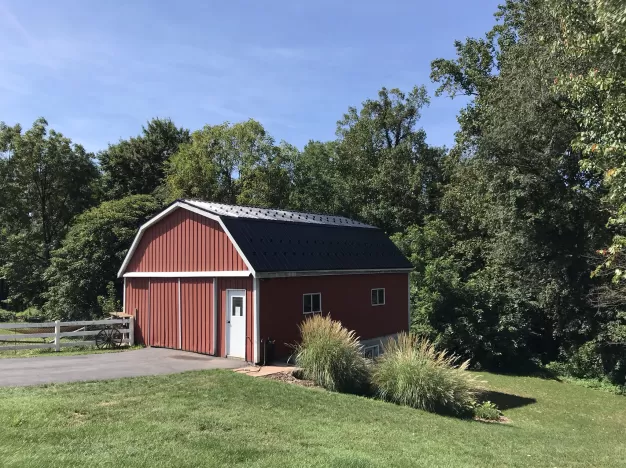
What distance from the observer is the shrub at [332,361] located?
1191 cm

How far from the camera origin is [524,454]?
8008 millimetres

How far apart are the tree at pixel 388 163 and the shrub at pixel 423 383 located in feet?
69.8

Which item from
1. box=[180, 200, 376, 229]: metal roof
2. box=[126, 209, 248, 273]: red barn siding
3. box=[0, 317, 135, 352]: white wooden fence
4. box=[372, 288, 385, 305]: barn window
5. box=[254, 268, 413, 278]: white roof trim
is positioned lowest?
box=[0, 317, 135, 352]: white wooden fence

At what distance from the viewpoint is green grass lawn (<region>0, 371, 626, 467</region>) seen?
5875 millimetres

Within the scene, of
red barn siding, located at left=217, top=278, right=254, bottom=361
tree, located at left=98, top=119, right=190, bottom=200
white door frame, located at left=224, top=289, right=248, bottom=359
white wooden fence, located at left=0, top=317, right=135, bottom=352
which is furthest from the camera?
tree, located at left=98, top=119, right=190, bottom=200

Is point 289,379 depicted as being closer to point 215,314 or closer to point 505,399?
point 215,314

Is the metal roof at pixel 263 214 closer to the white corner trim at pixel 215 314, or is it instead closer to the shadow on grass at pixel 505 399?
the white corner trim at pixel 215 314

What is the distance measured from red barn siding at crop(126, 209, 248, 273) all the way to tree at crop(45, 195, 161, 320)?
6.70 metres

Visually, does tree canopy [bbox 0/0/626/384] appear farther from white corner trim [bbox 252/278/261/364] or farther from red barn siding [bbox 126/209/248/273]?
white corner trim [bbox 252/278/261/364]

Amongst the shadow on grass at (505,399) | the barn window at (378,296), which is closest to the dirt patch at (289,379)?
the shadow on grass at (505,399)

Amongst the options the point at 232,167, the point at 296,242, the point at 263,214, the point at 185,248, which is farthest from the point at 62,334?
the point at 232,167

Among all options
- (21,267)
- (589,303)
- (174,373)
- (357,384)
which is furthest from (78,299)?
(589,303)

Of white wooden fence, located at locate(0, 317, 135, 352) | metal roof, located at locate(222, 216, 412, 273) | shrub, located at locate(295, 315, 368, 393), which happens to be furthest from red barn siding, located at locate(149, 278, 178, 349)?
shrub, located at locate(295, 315, 368, 393)

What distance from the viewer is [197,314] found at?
51.1ft
